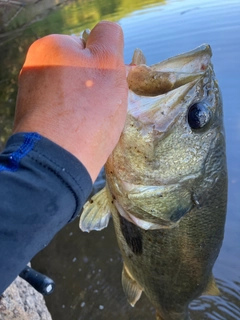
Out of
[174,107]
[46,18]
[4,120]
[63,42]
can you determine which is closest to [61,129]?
[63,42]

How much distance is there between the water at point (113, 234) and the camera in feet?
9.80

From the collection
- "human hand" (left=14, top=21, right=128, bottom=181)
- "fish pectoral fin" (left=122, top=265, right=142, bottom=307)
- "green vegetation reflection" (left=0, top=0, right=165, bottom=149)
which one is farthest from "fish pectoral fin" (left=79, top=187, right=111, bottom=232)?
"green vegetation reflection" (left=0, top=0, right=165, bottom=149)

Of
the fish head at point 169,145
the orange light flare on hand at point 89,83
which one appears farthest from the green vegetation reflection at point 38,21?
the orange light flare on hand at point 89,83

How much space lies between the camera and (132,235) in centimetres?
171

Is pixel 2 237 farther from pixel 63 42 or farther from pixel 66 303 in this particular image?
pixel 66 303

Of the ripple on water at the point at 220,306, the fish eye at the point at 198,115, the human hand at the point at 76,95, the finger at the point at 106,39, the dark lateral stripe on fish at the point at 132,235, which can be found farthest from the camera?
the ripple on water at the point at 220,306

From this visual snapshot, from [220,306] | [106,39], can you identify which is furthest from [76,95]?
[220,306]

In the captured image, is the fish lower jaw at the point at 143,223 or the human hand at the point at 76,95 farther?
the fish lower jaw at the point at 143,223

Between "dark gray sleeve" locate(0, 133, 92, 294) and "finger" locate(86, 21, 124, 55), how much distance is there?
322 millimetres

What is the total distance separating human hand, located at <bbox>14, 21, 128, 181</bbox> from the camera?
948 mm

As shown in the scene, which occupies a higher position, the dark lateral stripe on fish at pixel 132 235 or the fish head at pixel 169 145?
the fish head at pixel 169 145

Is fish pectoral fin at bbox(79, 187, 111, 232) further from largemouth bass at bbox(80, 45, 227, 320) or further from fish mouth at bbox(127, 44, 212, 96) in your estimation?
fish mouth at bbox(127, 44, 212, 96)

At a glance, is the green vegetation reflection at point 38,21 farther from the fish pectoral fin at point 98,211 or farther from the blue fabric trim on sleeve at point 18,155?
the blue fabric trim on sleeve at point 18,155

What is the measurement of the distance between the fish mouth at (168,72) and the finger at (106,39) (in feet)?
0.53
